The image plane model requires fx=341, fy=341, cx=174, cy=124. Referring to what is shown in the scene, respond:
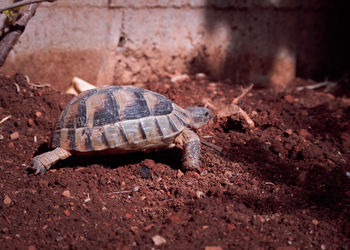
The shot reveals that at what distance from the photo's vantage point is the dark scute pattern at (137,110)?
3.05m

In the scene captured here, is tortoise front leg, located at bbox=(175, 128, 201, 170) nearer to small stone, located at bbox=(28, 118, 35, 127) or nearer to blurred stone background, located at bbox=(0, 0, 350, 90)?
small stone, located at bbox=(28, 118, 35, 127)

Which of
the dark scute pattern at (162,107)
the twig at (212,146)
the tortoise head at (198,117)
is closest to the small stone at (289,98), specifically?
the tortoise head at (198,117)

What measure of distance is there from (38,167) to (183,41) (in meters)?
2.96

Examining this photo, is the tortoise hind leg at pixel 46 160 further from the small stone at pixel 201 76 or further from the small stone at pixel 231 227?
the small stone at pixel 201 76

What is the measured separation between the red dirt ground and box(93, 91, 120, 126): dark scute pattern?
0.43 meters

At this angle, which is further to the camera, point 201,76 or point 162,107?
point 201,76

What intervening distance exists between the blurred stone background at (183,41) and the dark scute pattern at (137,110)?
1.56 meters

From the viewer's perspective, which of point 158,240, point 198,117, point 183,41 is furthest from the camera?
point 183,41

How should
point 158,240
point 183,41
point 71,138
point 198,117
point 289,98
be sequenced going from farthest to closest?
point 183,41 → point 289,98 → point 198,117 → point 71,138 → point 158,240

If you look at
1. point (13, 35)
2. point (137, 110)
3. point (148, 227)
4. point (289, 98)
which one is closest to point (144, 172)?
point (137, 110)

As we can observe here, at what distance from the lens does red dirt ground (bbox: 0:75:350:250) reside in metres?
2.39

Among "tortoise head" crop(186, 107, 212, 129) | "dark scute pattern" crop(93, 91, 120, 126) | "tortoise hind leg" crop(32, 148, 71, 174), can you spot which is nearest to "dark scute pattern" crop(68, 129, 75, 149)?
"tortoise hind leg" crop(32, 148, 71, 174)

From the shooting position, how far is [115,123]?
9.90ft

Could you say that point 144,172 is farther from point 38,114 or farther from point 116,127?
point 38,114
